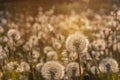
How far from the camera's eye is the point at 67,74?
3510mm

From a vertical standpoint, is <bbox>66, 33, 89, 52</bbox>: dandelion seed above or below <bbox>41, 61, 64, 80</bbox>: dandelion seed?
above

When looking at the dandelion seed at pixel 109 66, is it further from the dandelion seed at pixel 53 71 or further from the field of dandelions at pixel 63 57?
the dandelion seed at pixel 53 71

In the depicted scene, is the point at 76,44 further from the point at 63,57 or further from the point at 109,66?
the point at 63,57

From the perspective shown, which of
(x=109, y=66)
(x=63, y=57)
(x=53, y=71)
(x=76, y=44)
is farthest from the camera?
(x=63, y=57)

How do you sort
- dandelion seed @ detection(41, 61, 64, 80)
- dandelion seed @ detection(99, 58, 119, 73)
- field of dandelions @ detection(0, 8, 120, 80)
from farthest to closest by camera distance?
dandelion seed @ detection(99, 58, 119, 73) → field of dandelions @ detection(0, 8, 120, 80) → dandelion seed @ detection(41, 61, 64, 80)

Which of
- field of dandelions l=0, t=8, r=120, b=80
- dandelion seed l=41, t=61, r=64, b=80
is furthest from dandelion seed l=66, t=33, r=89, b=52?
dandelion seed l=41, t=61, r=64, b=80

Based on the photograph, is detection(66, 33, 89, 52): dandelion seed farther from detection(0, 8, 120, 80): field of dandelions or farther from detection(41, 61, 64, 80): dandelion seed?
detection(41, 61, 64, 80): dandelion seed

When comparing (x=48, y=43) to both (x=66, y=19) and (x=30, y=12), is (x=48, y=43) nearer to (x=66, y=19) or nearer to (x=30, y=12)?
(x=66, y=19)

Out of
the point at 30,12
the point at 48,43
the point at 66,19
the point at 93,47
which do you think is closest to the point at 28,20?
the point at 66,19

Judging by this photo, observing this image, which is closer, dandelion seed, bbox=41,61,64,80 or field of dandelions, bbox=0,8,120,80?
dandelion seed, bbox=41,61,64,80

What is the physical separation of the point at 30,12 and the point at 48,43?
5274 mm

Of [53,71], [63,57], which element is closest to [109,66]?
[53,71]

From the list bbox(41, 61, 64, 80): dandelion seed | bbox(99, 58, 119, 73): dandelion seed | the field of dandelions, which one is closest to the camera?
bbox(41, 61, 64, 80): dandelion seed

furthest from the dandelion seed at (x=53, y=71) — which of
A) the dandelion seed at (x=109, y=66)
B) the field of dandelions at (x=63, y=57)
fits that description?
the dandelion seed at (x=109, y=66)
